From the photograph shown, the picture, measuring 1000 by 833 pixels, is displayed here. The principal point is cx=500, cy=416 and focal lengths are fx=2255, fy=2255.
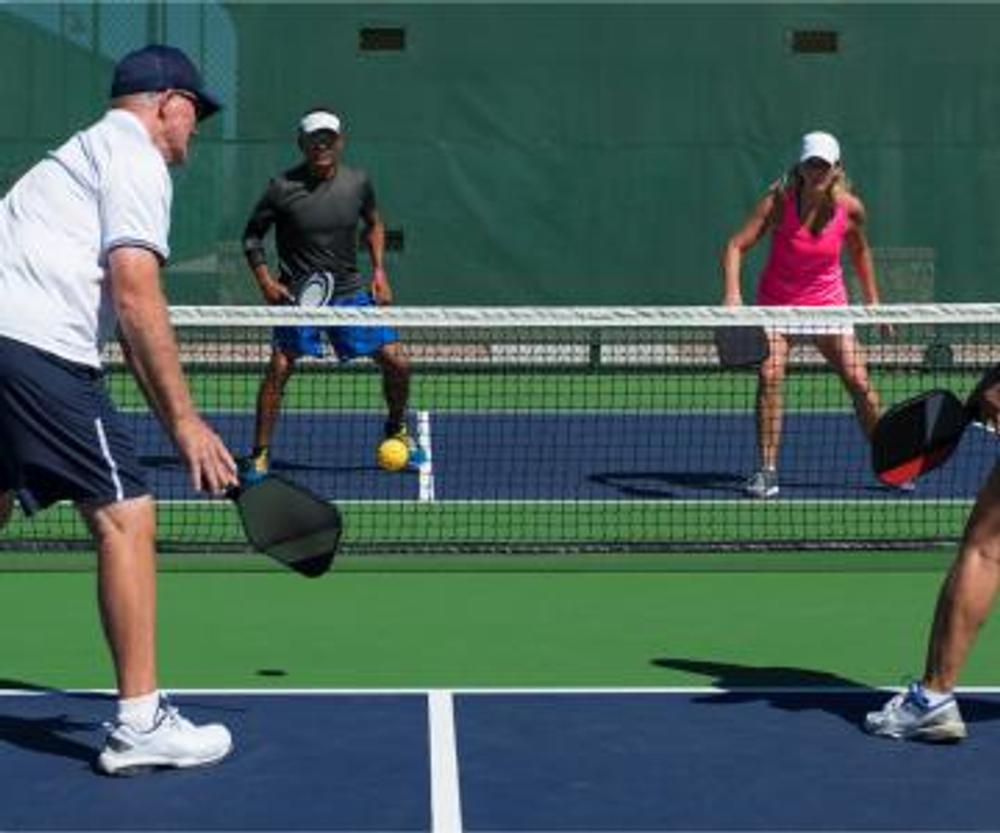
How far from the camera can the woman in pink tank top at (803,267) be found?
9758mm

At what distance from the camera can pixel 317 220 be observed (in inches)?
428

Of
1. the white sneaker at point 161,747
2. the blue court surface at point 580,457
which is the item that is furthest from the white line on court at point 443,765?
the blue court surface at point 580,457

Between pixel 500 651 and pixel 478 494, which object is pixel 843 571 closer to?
pixel 500 651

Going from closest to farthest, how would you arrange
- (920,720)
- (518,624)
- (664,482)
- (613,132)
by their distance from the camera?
(920,720), (518,624), (664,482), (613,132)

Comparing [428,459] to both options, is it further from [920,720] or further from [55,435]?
[55,435]

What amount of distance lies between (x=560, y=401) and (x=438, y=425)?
1.93 m

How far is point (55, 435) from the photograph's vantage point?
5176 millimetres

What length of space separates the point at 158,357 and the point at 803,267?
17.7 ft

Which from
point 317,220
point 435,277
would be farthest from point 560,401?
point 317,220

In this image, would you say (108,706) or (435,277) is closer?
(108,706)

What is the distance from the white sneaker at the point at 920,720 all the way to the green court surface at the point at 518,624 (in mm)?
745

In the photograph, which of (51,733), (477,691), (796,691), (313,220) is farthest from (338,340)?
(51,733)

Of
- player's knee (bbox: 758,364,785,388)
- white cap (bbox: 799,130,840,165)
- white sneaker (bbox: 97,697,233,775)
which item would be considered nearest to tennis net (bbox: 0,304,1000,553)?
player's knee (bbox: 758,364,785,388)

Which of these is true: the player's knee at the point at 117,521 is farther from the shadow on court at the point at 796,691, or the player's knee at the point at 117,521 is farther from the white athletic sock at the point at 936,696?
the white athletic sock at the point at 936,696
